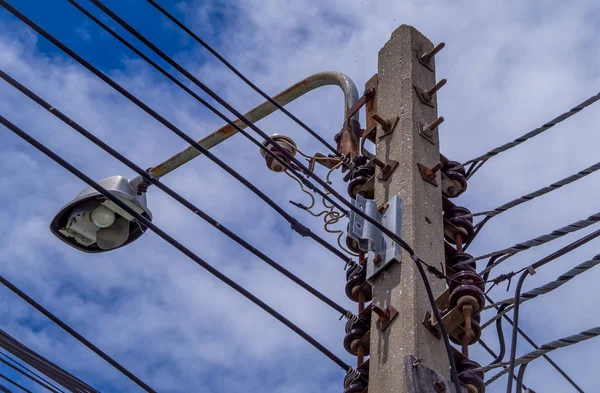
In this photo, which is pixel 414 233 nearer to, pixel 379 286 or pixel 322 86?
pixel 379 286

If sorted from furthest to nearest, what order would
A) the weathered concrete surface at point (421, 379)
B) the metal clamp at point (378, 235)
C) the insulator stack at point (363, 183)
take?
the insulator stack at point (363, 183) → the metal clamp at point (378, 235) → the weathered concrete surface at point (421, 379)

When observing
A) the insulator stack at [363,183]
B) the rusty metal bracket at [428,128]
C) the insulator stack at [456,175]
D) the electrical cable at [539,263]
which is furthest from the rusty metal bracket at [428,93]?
the electrical cable at [539,263]

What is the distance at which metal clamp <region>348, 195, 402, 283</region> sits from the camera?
4703 mm

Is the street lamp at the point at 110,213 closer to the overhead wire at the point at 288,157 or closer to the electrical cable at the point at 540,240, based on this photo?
the overhead wire at the point at 288,157

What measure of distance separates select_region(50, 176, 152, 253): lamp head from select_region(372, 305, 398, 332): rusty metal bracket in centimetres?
152

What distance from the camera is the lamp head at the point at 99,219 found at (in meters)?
5.16

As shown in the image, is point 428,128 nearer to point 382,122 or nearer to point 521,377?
point 382,122

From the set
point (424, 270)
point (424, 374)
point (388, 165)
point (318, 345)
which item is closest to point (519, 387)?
point (424, 374)

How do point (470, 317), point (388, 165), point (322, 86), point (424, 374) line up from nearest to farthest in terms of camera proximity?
point (424, 374)
point (470, 317)
point (388, 165)
point (322, 86)

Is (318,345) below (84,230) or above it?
below

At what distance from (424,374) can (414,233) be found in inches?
32.0

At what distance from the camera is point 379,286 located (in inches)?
185

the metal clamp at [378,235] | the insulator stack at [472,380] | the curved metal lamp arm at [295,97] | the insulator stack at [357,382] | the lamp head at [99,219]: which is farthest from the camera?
the curved metal lamp arm at [295,97]

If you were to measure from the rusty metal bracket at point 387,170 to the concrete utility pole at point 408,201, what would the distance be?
0.02 m
